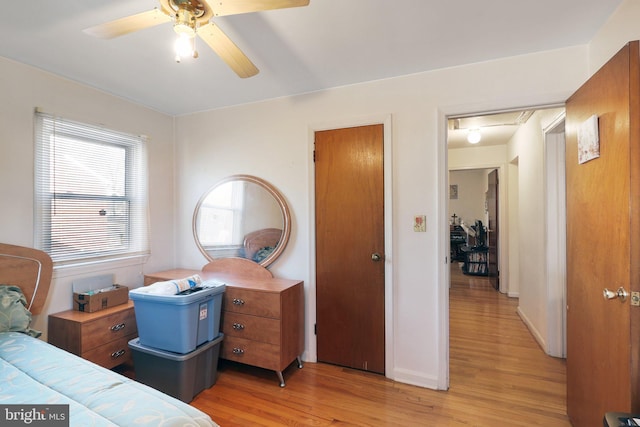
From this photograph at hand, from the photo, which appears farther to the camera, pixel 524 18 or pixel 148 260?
pixel 148 260

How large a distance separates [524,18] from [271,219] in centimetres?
227

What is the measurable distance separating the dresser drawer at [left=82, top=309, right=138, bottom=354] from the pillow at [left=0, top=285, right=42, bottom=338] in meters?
0.28

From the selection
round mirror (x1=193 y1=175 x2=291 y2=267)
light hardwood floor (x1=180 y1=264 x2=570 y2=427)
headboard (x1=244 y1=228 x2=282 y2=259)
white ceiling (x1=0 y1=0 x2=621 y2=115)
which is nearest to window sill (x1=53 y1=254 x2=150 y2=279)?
round mirror (x1=193 y1=175 x2=291 y2=267)

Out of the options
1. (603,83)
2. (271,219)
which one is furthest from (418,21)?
(271,219)

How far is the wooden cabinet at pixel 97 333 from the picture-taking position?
209 centimetres

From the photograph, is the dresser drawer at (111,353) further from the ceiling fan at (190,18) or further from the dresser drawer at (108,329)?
the ceiling fan at (190,18)

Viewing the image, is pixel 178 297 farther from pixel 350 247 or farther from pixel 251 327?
pixel 350 247

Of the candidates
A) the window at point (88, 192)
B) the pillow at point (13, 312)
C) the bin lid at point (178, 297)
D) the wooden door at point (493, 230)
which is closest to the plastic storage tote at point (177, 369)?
the bin lid at point (178, 297)

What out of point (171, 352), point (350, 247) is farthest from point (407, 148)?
point (171, 352)

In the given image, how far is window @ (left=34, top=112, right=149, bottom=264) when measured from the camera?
224 centimetres

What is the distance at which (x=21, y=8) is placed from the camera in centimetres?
154

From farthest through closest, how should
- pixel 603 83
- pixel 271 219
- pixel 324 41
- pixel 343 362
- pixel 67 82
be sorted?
pixel 271 219, pixel 343 362, pixel 67 82, pixel 324 41, pixel 603 83

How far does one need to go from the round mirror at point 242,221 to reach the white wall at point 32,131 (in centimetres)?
53

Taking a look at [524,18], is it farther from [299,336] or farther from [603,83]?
[299,336]
